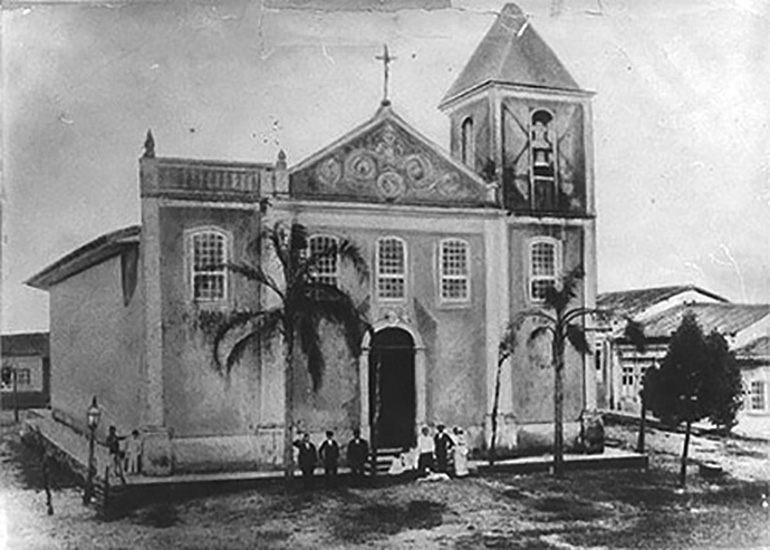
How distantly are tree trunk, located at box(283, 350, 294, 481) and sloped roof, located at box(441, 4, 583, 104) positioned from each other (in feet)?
2.42

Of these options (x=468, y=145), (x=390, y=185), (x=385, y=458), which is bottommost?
(x=385, y=458)

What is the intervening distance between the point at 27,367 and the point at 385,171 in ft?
3.21

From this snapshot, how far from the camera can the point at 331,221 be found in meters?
3.31

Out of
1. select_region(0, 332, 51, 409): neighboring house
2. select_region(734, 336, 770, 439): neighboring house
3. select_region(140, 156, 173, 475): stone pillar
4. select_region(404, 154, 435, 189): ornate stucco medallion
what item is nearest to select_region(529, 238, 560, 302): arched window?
select_region(404, 154, 435, 189): ornate stucco medallion

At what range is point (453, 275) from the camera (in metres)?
3.37

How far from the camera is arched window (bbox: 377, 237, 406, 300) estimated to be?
10.9ft

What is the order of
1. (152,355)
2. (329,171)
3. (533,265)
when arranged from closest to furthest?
(152,355) → (329,171) → (533,265)

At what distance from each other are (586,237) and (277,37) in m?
0.92

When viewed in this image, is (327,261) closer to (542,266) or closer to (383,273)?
(383,273)

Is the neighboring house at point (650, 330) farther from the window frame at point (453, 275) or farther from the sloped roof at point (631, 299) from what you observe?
the window frame at point (453, 275)

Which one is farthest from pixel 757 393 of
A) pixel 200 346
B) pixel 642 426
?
pixel 200 346

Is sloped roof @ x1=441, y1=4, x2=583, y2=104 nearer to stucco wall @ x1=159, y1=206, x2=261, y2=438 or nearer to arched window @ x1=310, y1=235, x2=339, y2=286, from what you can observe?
arched window @ x1=310, y1=235, x2=339, y2=286

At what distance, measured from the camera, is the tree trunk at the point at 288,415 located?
3.29 meters

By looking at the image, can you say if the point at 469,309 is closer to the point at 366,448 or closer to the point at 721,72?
the point at 366,448
